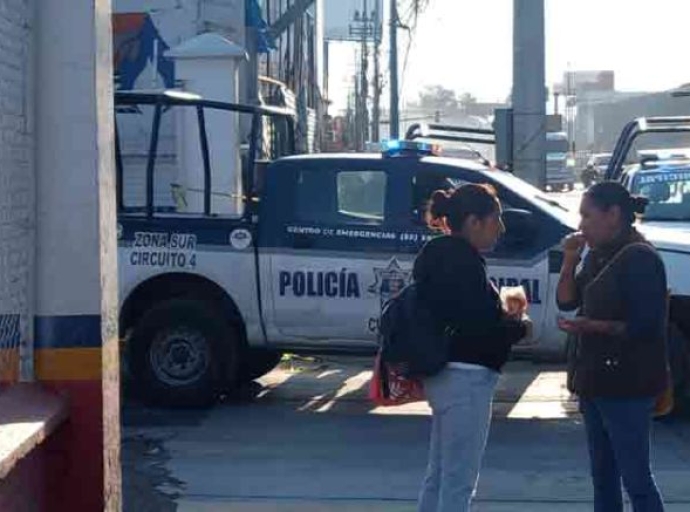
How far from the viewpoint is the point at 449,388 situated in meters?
5.88

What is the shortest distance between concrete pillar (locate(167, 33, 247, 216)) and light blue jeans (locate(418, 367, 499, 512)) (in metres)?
8.09

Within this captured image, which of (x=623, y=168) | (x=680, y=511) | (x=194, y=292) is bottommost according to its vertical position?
(x=680, y=511)

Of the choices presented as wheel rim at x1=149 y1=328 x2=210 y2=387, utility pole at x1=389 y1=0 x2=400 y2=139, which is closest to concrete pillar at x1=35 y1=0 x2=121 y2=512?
wheel rim at x1=149 y1=328 x2=210 y2=387

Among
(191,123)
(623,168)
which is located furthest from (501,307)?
(191,123)

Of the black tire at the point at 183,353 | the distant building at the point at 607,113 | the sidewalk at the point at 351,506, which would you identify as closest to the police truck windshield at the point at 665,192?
the black tire at the point at 183,353

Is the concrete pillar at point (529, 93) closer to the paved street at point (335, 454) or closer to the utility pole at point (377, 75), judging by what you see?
the paved street at point (335, 454)

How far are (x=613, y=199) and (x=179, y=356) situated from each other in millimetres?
5508

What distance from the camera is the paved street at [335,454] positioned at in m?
8.37

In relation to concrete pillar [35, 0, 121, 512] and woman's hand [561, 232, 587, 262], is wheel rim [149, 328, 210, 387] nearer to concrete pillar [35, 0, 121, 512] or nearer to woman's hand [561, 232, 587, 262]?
woman's hand [561, 232, 587, 262]

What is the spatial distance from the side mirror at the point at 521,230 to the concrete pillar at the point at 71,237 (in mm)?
5865

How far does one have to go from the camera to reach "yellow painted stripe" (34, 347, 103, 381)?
16.9 ft

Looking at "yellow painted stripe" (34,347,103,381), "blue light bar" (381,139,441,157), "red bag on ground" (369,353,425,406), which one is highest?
"blue light bar" (381,139,441,157)

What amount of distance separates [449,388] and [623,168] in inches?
327

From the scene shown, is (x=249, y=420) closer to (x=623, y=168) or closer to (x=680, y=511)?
(x=680, y=511)
